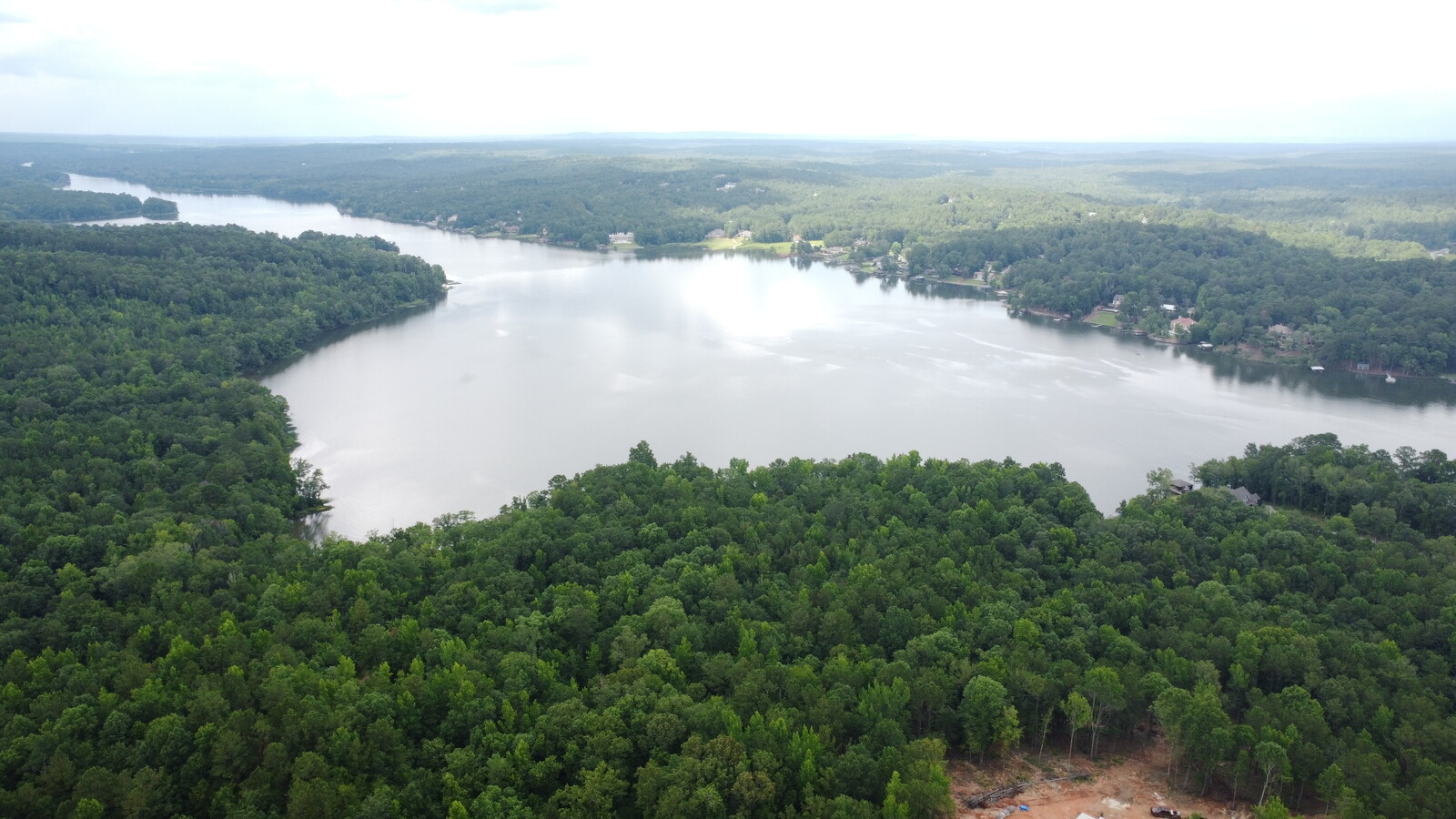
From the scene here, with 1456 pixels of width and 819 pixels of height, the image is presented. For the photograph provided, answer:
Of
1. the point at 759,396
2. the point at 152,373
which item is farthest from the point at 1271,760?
the point at 152,373

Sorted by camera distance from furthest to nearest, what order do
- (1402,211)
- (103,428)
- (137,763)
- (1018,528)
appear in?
(1402,211), (103,428), (1018,528), (137,763)

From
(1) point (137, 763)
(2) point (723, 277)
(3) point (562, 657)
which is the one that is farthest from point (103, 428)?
(2) point (723, 277)

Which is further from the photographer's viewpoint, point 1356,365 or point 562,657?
point 1356,365

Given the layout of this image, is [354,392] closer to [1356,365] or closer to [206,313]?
[206,313]

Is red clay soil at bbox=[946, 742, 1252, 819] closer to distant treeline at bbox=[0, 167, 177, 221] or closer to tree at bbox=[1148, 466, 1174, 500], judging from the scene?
tree at bbox=[1148, 466, 1174, 500]

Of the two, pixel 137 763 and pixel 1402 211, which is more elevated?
pixel 1402 211

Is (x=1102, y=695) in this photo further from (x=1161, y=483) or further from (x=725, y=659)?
(x=1161, y=483)

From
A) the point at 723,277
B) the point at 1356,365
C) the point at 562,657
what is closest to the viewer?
the point at 562,657
